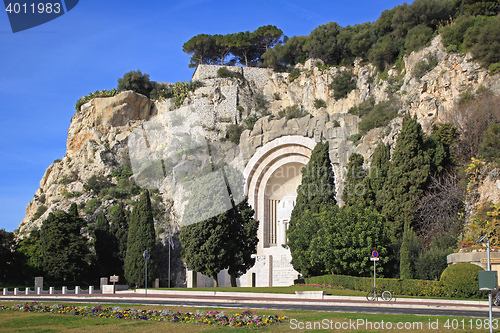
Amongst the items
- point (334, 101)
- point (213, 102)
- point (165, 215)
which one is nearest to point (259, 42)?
point (213, 102)

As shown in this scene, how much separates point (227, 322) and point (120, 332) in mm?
2607

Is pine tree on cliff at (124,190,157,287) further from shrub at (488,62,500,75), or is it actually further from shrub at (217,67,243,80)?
shrub at (488,62,500,75)

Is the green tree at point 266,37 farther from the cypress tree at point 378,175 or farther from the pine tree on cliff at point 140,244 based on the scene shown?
the cypress tree at point 378,175

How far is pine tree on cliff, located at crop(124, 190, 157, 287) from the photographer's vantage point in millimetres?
35656

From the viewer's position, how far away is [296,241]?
89.4 ft

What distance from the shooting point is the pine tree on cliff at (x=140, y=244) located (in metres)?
35.7

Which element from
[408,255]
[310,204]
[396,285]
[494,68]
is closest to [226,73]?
[310,204]

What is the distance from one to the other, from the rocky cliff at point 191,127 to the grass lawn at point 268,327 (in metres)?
22.9

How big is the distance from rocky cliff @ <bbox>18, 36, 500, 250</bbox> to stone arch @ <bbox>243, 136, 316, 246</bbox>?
998 millimetres

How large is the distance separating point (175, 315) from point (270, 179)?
1094 inches

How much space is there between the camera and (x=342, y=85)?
4459 centimetres

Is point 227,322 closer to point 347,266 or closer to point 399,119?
point 347,266

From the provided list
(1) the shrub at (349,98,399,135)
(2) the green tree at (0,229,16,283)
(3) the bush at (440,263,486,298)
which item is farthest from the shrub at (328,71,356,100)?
(2) the green tree at (0,229,16,283)

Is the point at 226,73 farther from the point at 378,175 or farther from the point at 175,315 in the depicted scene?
the point at 175,315
